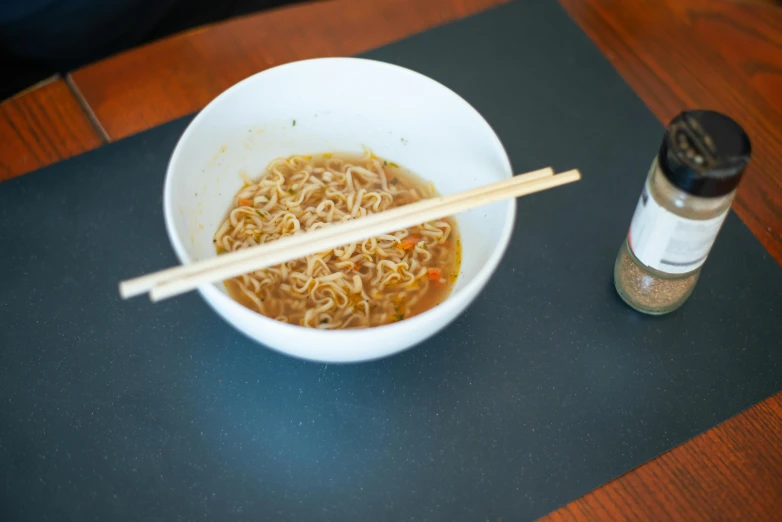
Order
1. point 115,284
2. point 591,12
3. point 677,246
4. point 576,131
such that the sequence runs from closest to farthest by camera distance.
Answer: point 677,246, point 115,284, point 576,131, point 591,12

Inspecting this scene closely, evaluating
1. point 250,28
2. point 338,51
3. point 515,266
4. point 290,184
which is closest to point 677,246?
point 515,266

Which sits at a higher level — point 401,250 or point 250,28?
point 250,28

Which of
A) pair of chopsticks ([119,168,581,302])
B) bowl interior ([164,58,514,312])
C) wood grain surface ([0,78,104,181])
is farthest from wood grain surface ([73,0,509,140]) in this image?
pair of chopsticks ([119,168,581,302])

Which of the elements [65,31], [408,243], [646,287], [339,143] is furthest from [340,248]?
[65,31]

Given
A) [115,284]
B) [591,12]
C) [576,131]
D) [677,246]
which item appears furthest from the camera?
[591,12]

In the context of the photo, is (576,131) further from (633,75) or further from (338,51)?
(338,51)

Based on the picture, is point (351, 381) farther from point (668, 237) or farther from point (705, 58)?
point (705, 58)
